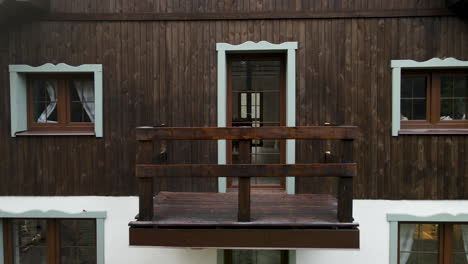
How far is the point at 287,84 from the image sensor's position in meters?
4.34

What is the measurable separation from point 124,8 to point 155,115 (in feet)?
4.84

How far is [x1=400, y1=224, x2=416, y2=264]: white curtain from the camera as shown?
4398mm

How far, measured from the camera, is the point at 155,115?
443cm

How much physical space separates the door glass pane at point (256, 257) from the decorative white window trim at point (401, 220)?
1.46 metres

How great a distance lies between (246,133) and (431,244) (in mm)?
3153

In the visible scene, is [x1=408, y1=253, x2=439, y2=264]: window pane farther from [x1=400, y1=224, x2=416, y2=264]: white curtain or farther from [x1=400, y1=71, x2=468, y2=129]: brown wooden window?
[x1=400, y1=71, x2=468, y2=129]: brown wooden window

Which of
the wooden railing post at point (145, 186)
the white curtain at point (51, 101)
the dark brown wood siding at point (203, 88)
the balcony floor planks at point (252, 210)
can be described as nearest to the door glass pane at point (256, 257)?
the balcony floor planks at point (252, 210)

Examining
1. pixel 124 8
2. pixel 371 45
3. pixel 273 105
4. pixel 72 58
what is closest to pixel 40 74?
pixel 72 58

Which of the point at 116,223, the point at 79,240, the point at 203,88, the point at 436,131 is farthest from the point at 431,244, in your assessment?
the point at 79,240

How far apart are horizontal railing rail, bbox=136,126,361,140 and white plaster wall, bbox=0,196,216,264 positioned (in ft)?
5.38

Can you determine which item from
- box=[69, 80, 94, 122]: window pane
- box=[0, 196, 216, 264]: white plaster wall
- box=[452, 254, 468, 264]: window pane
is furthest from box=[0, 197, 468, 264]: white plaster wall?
box=[69, 80, 94, 122]: window pane

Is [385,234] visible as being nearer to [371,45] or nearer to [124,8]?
[371,45]

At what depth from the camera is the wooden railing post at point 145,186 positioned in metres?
3.17

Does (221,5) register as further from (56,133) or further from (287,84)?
(56,133)
